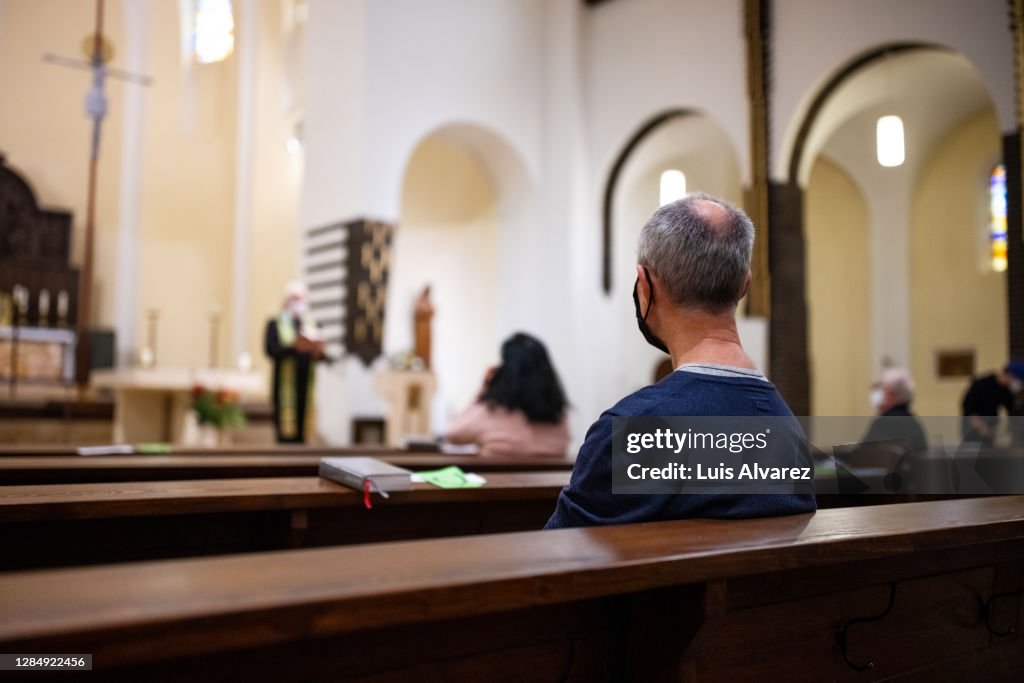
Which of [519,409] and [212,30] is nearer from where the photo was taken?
[519,409]

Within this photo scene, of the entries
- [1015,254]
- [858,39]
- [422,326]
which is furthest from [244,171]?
[1015,254]

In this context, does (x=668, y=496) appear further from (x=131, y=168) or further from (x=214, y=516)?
(x=131, y=168)

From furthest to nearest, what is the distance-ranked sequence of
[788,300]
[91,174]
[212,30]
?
[212,30] < [91,174] < [788,300]

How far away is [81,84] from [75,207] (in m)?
2.19

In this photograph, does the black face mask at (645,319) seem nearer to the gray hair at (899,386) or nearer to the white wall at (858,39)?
the gray hair at (899,386)

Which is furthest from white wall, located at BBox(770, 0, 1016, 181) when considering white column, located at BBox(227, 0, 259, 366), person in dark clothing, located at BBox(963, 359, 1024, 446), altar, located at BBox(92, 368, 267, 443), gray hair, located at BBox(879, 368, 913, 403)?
white column, located at BBox(227, 0, 259, 366)

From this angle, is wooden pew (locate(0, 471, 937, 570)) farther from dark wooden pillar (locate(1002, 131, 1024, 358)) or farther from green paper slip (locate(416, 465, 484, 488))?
dark wooden pillar (locate(1002, 131, 1024, 358))

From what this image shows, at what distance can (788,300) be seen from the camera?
31.3ft

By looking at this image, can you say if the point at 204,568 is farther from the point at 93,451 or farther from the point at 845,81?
the point at 845,81

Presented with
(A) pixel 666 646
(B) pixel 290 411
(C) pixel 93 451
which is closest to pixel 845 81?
(B) pixel 290 411

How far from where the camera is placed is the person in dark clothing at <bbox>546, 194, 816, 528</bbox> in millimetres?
1732

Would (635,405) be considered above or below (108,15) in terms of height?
below

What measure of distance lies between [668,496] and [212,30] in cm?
1699

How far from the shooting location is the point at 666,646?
1487mm
